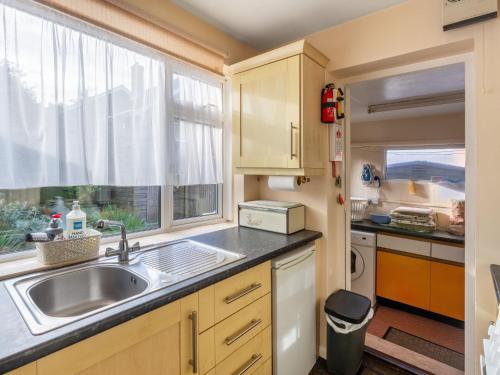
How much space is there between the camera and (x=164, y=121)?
1.73m

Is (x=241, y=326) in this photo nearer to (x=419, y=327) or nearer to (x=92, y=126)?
(x=92, y=126)

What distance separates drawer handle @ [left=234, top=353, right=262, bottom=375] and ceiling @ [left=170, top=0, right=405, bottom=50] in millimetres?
2073

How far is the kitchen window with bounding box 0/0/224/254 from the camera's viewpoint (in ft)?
3.87

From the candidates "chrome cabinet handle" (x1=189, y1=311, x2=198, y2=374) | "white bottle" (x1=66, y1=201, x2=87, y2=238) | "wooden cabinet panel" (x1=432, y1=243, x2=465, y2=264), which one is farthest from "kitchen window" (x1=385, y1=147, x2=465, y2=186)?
"white bottle" (x1=66, y1=201, x2=87, y2=238)

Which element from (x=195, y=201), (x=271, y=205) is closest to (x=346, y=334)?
(x=271, y=205)

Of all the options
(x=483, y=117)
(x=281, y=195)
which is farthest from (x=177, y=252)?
(x=483, y=117)

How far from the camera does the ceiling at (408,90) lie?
2.17m

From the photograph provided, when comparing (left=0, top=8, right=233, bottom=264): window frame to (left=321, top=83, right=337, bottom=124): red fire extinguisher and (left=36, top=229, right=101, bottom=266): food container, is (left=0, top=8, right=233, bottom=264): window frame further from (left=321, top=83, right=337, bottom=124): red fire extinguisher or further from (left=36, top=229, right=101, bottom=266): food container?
(left=321, top=83, right=337, bottom=124): red fire extinguisher

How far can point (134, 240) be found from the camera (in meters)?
1.68

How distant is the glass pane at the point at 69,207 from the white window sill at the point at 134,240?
0.24ft

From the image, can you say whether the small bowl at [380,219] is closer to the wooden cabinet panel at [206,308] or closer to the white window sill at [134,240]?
the white window sill at [134,240]

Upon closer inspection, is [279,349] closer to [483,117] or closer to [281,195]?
[281,195]

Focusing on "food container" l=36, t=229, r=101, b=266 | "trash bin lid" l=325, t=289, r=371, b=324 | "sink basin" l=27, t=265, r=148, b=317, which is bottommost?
"trash bin lid" l=325, t=289, r=371, b=324

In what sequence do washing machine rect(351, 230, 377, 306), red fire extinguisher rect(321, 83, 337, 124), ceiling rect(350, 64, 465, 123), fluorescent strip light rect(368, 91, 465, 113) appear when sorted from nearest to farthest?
red fire extinguisher rect(321, 83, 337, 124), ceiling rect(350, 64, 465, 123), fluorescent strip light rect(368, 91, 465, 113), washing machine rect(351, 230, 377, 306)
